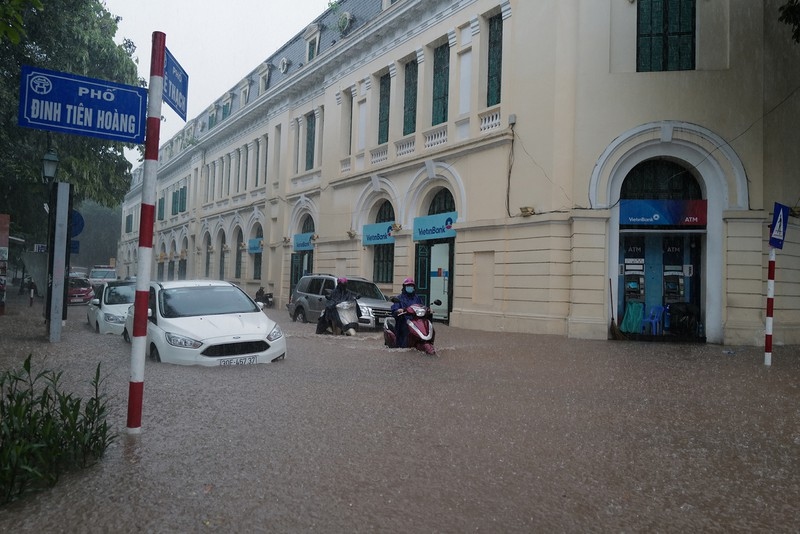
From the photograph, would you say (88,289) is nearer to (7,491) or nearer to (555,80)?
(555,80)

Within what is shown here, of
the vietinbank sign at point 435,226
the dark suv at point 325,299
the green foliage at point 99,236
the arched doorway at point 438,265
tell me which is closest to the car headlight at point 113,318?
the dark suv at point 325,299

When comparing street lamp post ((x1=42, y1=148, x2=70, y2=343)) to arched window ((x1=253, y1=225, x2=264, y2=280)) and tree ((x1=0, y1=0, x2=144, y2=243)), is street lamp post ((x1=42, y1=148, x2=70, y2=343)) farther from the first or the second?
arched window ((x1=253, y1=225, x2=264, y2=280))

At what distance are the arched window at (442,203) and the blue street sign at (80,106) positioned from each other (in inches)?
620

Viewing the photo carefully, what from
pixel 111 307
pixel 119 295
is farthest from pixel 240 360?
pixel 119 295

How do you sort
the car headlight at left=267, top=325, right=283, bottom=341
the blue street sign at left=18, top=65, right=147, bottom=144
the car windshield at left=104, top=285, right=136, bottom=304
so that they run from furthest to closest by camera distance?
1. the car windshield at left=104, top=285, right=136, bottom=304
2. the car headlight at left=267, top=325, right=283, bottom=341
3. the blue street sign at left=18, top=65, right=147, bottom=144

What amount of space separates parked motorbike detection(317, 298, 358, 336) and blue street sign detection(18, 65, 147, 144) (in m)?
10.2

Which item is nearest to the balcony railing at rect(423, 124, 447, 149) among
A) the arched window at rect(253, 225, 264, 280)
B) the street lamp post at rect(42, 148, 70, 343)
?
the street lamp post at rect(42, 148, 70, 343)

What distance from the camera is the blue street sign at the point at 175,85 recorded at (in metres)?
5.23

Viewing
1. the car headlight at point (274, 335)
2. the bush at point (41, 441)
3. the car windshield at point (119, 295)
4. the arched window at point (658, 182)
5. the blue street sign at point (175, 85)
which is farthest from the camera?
the arched window at point (658, 182)

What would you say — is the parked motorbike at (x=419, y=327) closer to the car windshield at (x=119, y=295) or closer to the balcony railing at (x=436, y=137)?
the car windshield at (x=119, y=295)

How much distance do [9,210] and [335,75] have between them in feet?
46.4

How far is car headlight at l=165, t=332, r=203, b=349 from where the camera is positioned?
895 cm

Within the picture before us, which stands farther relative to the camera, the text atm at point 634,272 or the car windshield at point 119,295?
the text atm at point 634,272

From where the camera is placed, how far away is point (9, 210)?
80.3 ft
